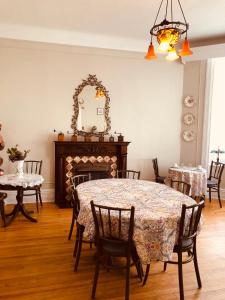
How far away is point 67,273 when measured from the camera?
115 inches

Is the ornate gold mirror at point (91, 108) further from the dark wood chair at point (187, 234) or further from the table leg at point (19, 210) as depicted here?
the dark wood chair at point (187, 234)

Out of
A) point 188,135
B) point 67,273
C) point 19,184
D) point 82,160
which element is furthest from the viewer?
point 188,135

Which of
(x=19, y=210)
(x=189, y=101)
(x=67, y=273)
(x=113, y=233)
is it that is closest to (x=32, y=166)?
(x=19, y=210)

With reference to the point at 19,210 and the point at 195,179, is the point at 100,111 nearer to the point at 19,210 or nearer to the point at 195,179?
the point at 195,179

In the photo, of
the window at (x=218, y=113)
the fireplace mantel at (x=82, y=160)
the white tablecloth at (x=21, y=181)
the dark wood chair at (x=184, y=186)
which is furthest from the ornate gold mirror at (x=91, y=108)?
the window at (x=218, y=113)

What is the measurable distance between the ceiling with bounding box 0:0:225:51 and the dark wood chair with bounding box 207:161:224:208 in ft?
8.20

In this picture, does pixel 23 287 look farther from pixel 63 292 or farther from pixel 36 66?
pixel 36 66

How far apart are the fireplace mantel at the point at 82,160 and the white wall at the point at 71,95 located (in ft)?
1.02

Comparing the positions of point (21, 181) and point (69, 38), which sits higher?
point (69, 38)

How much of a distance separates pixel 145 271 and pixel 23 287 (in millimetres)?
1241

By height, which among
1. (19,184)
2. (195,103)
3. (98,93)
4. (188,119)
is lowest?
(19,184)

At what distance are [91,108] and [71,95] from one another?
46 centimetres

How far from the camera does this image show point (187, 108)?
616 centimetres

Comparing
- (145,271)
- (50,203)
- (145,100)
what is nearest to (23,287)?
(145,271)
